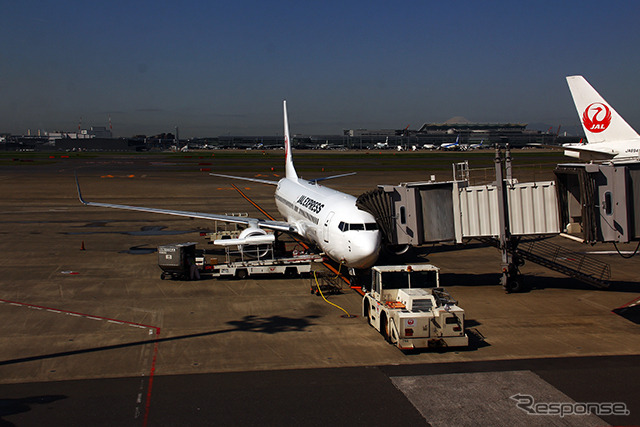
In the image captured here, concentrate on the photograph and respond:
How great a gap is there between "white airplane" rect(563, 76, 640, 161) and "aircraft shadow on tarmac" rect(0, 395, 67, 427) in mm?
33808

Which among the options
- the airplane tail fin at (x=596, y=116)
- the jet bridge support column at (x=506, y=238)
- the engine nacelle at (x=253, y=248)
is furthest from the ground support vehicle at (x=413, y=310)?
the airplane tail fin at (x=596, y=116)

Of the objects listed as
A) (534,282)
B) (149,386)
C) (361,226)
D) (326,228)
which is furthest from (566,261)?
(149,386)

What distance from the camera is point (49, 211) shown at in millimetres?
59375

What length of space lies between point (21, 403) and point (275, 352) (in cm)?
796

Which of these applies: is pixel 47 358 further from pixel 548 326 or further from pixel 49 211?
pixel 49 211

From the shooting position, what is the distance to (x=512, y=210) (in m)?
27.4

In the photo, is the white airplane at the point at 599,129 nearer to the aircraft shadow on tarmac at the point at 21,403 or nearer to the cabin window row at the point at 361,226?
the cabin window row at the point at 361,226

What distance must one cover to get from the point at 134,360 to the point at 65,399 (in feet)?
10.9

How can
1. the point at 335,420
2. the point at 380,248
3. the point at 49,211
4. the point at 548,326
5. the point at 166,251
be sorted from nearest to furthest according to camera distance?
the point at 335,420
the point at 548,326
the point at 380,248
the point at 166,251
the point at 49,211

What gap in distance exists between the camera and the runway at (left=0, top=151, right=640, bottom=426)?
14.9 m

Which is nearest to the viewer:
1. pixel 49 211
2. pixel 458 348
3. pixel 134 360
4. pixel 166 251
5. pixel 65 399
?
pixel 65 399

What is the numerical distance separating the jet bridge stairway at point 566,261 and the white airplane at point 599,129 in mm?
6962

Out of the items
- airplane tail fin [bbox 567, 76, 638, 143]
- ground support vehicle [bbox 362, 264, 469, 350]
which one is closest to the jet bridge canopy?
ground support vehicle [bbox 362, 264, 469, 350]

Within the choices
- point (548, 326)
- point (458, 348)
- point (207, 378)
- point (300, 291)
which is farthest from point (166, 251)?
point (548, 326)
